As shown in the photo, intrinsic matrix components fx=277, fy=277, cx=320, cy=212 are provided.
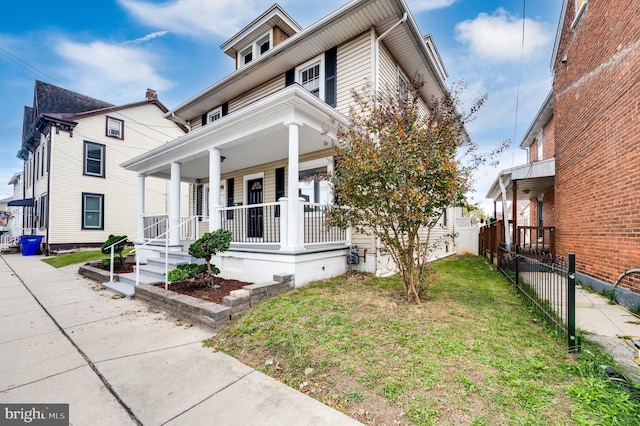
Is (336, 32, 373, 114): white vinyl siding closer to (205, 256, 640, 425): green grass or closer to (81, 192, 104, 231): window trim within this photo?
(205, 256, 640, 425): green grass

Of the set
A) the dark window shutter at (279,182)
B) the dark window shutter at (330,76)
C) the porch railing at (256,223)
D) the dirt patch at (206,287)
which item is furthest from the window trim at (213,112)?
the dirt patch at (206,287)

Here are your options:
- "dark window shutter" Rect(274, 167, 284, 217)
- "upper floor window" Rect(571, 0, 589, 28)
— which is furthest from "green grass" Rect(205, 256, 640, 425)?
"upper floor window" Rect(571, 0, 589, 28)

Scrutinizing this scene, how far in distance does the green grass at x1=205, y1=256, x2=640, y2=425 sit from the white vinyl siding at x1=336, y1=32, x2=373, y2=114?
551 centimetres

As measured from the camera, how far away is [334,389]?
7.93 ft

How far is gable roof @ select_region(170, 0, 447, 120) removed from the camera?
267 inches

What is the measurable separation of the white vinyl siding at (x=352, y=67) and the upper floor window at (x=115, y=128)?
1503 centimetres

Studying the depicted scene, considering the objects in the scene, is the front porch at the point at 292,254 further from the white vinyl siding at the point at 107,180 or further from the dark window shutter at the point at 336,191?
the white vinyl siding at the point at 107,180

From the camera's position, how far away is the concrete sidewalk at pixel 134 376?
219 centimetres

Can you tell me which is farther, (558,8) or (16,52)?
(16,52)

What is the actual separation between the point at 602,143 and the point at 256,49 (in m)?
10.7

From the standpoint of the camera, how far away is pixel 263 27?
10.1m

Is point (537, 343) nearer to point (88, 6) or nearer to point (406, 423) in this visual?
point (406, 423)

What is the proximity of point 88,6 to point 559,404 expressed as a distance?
54.5 ft

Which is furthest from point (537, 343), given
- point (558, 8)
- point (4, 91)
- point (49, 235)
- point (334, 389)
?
point (4, 91)
